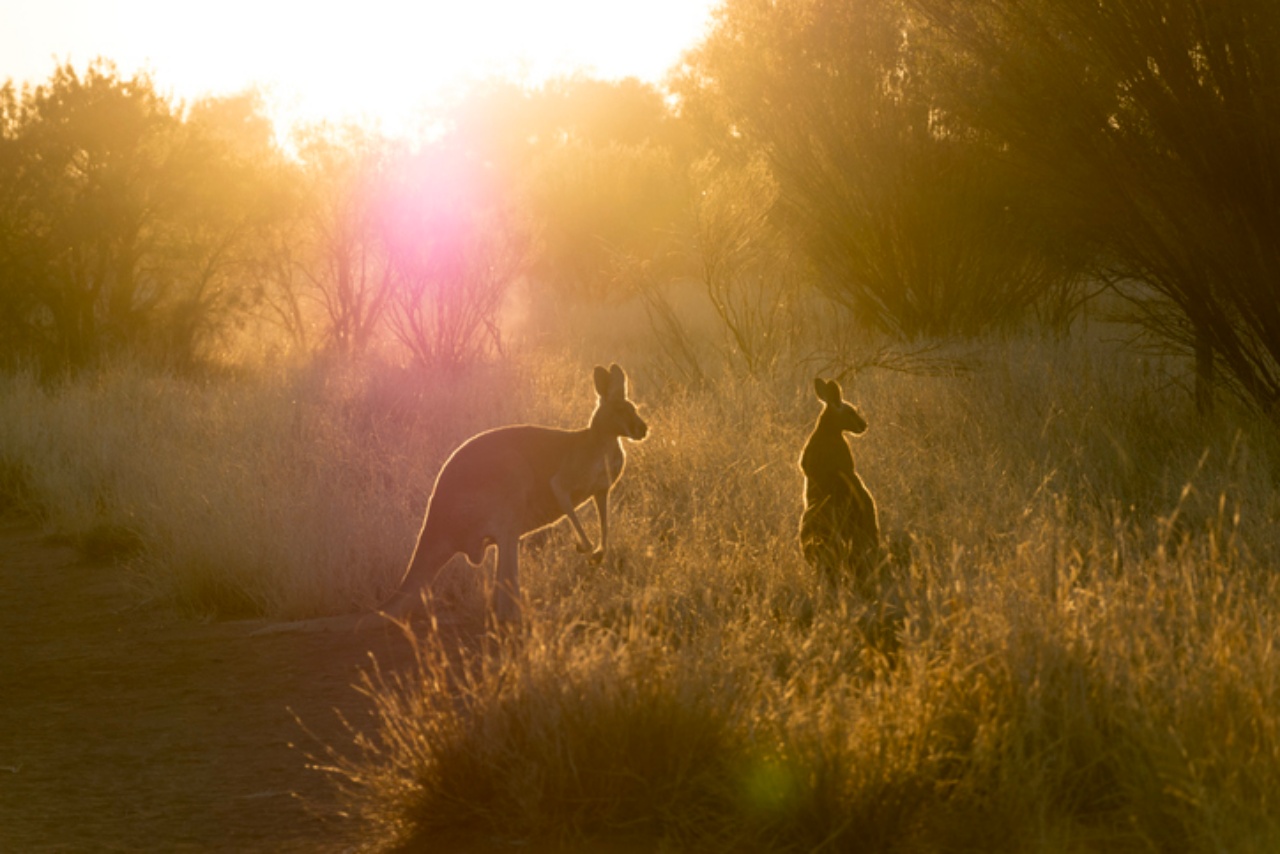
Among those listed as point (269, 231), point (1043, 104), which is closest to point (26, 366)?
point (269, 231)

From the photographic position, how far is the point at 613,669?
427cm

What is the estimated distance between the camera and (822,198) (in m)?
17.0

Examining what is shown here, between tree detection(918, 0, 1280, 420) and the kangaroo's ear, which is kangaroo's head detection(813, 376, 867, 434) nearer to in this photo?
the kangaroo's ear

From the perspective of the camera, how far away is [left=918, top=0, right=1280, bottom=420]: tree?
922 cm

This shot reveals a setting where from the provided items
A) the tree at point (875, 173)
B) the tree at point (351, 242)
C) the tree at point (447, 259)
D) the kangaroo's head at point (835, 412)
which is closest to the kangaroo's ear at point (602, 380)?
the kangaroo's head at point (835, 412)

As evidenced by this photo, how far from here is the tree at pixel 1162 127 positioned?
9.22 metres

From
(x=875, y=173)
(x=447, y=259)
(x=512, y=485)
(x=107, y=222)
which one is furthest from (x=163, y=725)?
(x=107, y=222)

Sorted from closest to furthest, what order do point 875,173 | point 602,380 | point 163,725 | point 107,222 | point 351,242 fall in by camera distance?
point 163,725, point 602,380, point 875,173, point 107,222, point 351,242

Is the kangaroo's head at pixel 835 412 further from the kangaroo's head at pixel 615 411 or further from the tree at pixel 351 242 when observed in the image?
the tree at pixel 351 242

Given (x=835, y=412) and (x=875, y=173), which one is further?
(x=875, y=173)

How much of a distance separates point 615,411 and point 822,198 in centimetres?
1102

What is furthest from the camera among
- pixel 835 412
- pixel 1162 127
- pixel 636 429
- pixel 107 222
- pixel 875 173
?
pixel 107 222

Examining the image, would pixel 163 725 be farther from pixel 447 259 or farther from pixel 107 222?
pixel 107 222

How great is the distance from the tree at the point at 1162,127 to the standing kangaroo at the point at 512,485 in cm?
466
